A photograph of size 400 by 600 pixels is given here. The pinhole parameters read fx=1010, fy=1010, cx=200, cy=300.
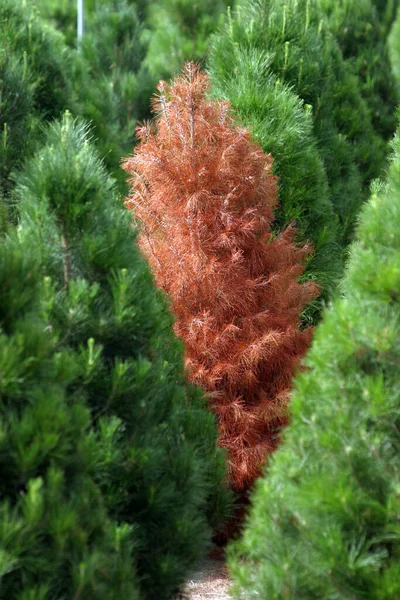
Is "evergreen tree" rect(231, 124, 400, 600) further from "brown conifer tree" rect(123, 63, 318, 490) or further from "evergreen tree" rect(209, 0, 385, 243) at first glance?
"evergreen tree" rect(209, 0, 385, 243)

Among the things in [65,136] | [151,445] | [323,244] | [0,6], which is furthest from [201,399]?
[0,6]

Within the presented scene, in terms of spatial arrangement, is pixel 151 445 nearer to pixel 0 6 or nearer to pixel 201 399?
pixel 201 399

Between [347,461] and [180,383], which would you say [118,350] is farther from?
[347,461]

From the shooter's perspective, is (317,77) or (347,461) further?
(317,77)

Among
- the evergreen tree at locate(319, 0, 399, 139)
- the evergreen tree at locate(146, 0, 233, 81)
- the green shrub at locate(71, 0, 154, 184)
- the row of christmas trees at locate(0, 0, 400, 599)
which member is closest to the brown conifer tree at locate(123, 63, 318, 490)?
the row of christmas trees at locate(0, 0, 400, 599)

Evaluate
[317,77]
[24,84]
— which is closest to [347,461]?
[24,84]
